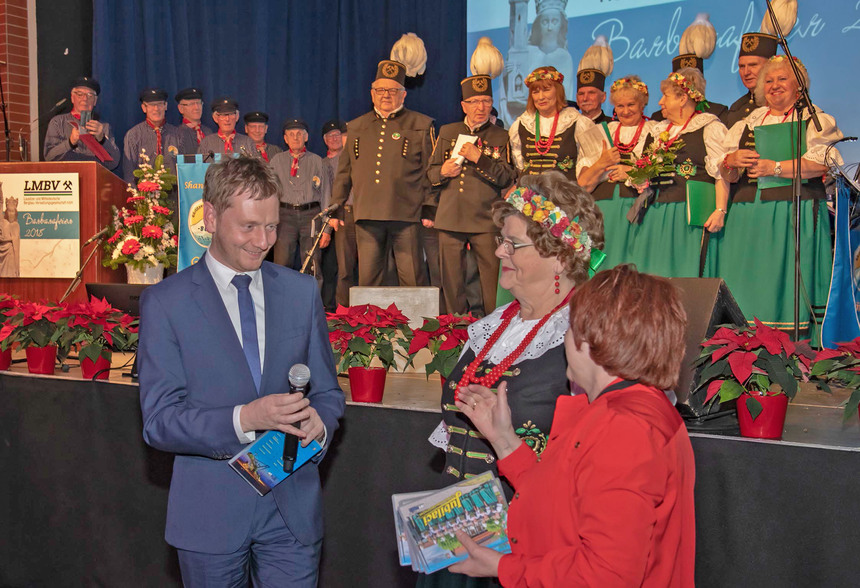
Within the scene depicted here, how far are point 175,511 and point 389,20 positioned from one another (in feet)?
20.9

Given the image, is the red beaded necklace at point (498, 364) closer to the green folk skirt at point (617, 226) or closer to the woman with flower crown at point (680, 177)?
the woman with flower crown at point (680, 177)

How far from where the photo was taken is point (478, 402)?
1.50 meters

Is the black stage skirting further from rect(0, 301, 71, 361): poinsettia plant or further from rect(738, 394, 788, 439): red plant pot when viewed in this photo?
rect(0, 301, 71, 361): poinsettia plant

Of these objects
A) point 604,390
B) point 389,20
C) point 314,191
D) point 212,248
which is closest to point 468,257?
point 314,191

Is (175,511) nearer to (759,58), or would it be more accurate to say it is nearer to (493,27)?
(759,58)

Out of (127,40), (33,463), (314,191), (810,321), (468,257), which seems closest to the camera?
(33,463)

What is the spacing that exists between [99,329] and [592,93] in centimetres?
400

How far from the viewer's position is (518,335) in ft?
5.98

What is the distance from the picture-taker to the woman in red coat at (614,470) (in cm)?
110

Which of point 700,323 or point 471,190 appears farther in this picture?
point 471,190

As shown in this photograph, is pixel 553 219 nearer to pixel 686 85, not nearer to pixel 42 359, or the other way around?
pixel 42 359

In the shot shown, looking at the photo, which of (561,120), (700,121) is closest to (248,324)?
(561,120)

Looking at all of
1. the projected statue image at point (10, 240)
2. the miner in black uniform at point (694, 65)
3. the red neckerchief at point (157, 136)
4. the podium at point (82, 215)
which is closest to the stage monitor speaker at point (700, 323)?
the miner in black uniform at point (694, 65)

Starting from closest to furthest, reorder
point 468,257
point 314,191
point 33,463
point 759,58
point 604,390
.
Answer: point 604,390, point 33,463, point 759,58, point 468,257, point 314,191
